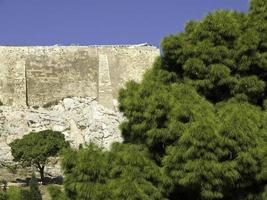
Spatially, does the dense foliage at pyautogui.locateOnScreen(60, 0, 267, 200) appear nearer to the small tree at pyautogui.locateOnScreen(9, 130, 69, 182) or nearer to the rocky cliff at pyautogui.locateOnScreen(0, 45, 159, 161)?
the small tree at pyautogui.locateOnScreen(9, 130, 69, 182)

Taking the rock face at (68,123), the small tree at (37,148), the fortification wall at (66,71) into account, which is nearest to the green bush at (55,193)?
the small tree at (37,148)

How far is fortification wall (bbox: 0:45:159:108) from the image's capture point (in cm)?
4103

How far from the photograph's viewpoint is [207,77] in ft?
32.3

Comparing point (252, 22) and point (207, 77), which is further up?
point (252, 22)

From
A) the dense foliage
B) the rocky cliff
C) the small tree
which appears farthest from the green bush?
the rocky cliff

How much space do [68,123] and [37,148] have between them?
6.59 meters

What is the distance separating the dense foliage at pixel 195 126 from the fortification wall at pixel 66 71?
102ft

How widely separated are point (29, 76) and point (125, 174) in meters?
34.2

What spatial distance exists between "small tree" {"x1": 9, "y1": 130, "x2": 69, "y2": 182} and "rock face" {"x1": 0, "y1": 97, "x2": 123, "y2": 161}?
3.31 metres

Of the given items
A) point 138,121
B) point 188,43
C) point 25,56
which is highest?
point 25,56

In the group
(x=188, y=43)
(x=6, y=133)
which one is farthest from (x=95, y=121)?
(x=188, y=43)

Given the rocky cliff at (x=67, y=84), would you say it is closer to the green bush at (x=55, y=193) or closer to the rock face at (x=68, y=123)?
the rock face at (x=68, y=123)

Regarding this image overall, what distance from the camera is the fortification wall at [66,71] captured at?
41031 mm

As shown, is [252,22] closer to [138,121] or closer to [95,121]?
[138,121]
